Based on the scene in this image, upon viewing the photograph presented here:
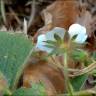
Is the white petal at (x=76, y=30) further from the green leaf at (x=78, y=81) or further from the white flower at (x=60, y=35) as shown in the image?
the green leaf at (x=78, y=81)

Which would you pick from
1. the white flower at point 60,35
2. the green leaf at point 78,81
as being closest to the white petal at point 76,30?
the white flower at point 60,35

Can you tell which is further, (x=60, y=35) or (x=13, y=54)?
(x=13, y=54)

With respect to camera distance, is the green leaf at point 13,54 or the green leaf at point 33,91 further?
the green leaf at point 13,54

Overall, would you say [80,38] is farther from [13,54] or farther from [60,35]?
[13,54]

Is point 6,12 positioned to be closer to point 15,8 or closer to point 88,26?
point 15,8

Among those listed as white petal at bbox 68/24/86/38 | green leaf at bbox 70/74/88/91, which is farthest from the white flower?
green leaf at bbox 70/74/88/91

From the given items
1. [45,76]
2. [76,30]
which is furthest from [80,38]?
[45,76]
